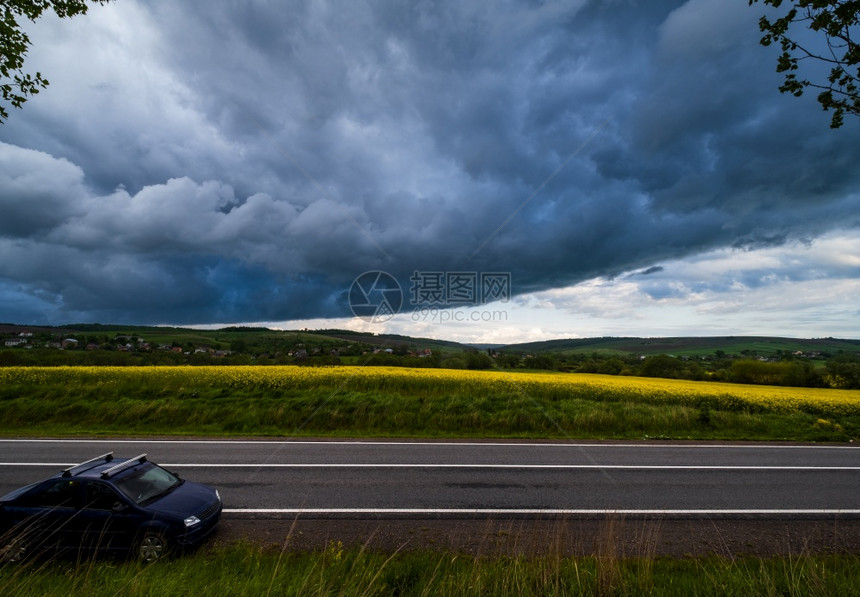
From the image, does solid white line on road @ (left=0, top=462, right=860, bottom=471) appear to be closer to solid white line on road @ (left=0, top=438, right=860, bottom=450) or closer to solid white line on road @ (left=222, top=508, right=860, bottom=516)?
solid white line on road @ (left=0, top=438, right=860, bottom=450)

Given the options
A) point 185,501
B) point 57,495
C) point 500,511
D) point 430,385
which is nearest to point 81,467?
point 57,495

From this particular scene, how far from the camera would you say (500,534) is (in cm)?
656

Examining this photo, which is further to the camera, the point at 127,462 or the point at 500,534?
the point at 127,462

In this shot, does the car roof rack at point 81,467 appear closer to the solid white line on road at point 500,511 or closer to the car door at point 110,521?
the car door at point 110,521

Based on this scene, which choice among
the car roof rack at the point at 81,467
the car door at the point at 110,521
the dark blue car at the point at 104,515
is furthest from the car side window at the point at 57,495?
the car door at the point at 110,521

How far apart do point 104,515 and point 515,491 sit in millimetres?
7845

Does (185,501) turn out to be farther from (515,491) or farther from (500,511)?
(515,491)

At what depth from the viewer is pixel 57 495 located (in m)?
6.45

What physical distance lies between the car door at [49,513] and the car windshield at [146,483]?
69cm

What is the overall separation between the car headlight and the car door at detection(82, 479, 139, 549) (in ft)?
2.44

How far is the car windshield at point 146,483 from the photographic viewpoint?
6.51m

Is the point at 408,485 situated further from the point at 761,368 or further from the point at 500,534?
the point at 761,368

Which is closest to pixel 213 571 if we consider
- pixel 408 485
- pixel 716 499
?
pixel 408 485

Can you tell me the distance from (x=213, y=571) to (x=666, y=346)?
127 meters
